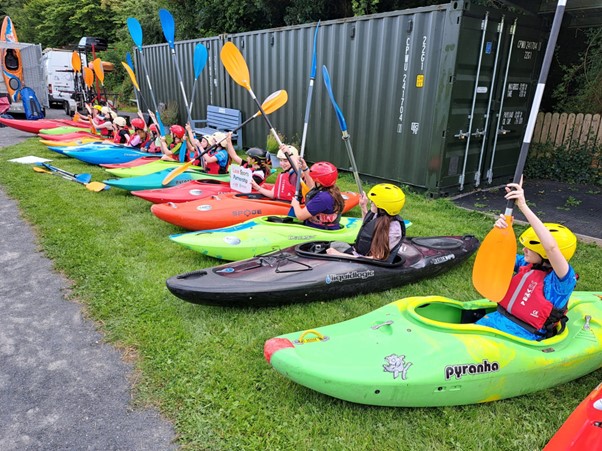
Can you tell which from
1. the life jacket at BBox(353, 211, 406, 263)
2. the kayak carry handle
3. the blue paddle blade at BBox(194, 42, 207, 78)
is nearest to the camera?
the kayak carry handle

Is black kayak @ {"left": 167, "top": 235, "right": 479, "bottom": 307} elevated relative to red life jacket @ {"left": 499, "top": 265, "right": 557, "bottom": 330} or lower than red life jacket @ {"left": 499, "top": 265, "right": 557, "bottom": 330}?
lower

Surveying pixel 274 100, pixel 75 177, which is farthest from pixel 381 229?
pixel 75 177

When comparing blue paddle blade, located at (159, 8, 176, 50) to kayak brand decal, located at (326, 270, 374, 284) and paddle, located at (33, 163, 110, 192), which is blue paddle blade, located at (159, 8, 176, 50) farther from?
kayak brand decal, located at (326, 270, 374, 284)

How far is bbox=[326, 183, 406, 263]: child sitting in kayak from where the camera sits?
3969mm

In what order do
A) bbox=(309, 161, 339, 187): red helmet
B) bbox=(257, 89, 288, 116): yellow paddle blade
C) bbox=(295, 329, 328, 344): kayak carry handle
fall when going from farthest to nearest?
bbox=(257, 89, 288, 116): yellow paddle blade → bbox=(309, 161, 339, 187): red helmet → bbox=(295, 329, 328, 344): kayak carry handle

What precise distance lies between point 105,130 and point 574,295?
1184 centimetres

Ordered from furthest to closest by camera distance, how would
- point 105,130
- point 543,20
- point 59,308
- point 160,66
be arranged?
point 160,66 < point 105,130 < point 543,20 < point 59,308

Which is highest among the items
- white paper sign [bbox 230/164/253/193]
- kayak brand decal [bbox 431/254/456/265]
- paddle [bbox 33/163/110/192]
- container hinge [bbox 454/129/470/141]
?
container hinge [bbox 454/129/470/141]

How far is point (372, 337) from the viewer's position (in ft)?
9.57

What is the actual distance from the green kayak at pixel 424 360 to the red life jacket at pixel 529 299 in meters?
0.18

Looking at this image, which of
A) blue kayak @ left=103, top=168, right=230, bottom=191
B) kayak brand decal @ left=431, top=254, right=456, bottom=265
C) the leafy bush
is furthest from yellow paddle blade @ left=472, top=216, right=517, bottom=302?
the leafy bush

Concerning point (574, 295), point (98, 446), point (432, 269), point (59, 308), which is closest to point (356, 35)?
point (432, 269)

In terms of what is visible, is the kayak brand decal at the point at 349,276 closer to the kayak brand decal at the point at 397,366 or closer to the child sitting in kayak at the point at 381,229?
the child sitting in kayak at the point at 381,229

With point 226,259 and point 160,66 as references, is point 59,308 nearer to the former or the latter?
point 226,259
